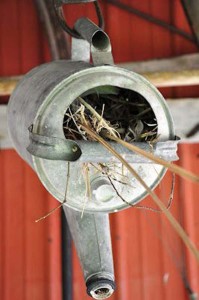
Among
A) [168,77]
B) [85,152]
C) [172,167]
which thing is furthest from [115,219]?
[172,167]

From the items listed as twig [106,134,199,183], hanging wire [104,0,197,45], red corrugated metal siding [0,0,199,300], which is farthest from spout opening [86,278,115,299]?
hanging wire [104,0,197,45]

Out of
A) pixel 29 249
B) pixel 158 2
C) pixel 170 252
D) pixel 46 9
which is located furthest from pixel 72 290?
pixel 158 2

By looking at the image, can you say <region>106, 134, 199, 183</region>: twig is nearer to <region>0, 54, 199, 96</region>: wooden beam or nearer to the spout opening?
the spout opening

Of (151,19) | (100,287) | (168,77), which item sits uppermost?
(151,19)

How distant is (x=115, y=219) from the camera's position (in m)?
1.71

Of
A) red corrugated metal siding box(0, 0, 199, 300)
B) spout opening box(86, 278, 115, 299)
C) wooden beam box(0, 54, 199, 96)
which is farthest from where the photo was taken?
red corrugated metal siding box(0, 0, 199, 300)

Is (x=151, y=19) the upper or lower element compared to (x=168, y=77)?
upper

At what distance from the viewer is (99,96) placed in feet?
2.77

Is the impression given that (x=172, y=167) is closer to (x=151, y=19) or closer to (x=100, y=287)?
(x=100, y=287)

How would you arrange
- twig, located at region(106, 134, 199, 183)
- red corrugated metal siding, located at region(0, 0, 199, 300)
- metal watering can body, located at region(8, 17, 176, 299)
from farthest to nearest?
red corrugated metal siding, located at region(0, 0, 199, 300) < metal watering can body, located at region(8, 17, 176, 299) < twig, located at region(106, 134, 199, 183)

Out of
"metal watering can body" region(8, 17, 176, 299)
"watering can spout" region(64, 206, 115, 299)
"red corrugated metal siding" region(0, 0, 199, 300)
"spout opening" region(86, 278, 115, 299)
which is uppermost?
"red corrugated metal siding" region(0, 0, 199, 300)

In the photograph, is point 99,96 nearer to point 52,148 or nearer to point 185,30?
point 52,148

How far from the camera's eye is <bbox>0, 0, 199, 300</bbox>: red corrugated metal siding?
1.70 m

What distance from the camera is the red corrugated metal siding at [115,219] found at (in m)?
1.70
